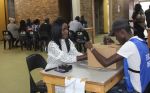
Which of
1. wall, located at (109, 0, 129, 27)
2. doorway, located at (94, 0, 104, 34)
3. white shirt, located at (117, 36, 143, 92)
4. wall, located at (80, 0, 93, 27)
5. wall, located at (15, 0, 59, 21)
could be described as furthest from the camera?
doorway, located at (94, 0, 104, 34)

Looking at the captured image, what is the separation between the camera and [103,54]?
295cm

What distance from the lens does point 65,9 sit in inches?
521

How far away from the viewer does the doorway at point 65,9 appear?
12898 millimetres

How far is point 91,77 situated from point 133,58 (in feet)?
1.55

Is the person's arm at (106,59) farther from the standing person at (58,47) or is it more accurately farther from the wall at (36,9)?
the wall at (36,9)

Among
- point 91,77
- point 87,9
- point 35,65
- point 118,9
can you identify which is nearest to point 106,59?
point 91,77

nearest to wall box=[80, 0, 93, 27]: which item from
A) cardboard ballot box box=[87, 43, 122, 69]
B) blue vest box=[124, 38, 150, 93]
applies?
cardboard ballot box box=[87, 43, 122, 69]

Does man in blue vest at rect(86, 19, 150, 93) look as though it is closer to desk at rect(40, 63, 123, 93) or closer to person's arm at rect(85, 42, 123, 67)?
person's arm at rect(85, 42, 123, 67)

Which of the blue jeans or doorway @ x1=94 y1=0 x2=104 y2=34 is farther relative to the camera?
doorway @ x1=94 y1=0 x2=104 y2=34

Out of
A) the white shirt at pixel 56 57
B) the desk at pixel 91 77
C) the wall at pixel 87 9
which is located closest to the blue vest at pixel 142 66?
the desk at pixel 91 77

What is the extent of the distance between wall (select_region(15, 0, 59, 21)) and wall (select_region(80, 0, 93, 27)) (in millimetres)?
1321

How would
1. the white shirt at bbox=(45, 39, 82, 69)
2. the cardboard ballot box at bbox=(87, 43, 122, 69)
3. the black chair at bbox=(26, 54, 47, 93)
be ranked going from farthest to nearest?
the black chair at bbox=(26, 54, 47, 93)
the white shirt at bbox=(45, 39, 82, 69)
the cardboard ballot box at bbox=(87, 43, 122, 69)

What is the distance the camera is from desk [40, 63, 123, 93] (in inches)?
101

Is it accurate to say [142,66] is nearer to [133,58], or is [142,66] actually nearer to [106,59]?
[133,58]
